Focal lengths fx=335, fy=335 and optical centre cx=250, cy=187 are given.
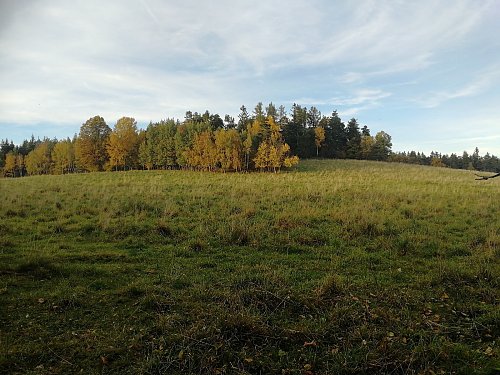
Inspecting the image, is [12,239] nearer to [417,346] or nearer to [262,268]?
[262,268]

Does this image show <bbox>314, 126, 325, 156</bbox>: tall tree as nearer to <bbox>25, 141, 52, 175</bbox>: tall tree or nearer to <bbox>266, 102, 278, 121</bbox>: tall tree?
<bbox>266, 102, 278, 121</bbox>: tall tree

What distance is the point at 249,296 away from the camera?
20.5ft

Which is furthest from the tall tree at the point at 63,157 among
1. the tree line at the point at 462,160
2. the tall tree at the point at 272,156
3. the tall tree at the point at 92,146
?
the tree line at the point at 462,160

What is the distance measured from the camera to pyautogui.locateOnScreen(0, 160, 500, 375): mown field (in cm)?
460

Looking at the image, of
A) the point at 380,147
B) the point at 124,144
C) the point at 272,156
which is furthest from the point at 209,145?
the point at 380,147

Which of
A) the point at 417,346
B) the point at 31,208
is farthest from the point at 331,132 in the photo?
the point at 417,346

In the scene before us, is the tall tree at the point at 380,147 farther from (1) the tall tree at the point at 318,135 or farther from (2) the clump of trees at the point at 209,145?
(1) the tall tree at the point at 318,135

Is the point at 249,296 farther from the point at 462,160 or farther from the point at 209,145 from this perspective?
the point at 462,160

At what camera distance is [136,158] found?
6047 cm

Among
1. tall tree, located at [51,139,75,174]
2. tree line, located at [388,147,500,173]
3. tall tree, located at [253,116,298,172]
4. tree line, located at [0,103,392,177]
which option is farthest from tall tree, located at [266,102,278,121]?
tree line, located at [388,147,500,173]

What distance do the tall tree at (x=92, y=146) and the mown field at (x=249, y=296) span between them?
2047 inches

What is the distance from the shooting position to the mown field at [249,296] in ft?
15.1

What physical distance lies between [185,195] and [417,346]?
16.2 m

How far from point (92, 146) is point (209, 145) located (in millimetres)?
25430
